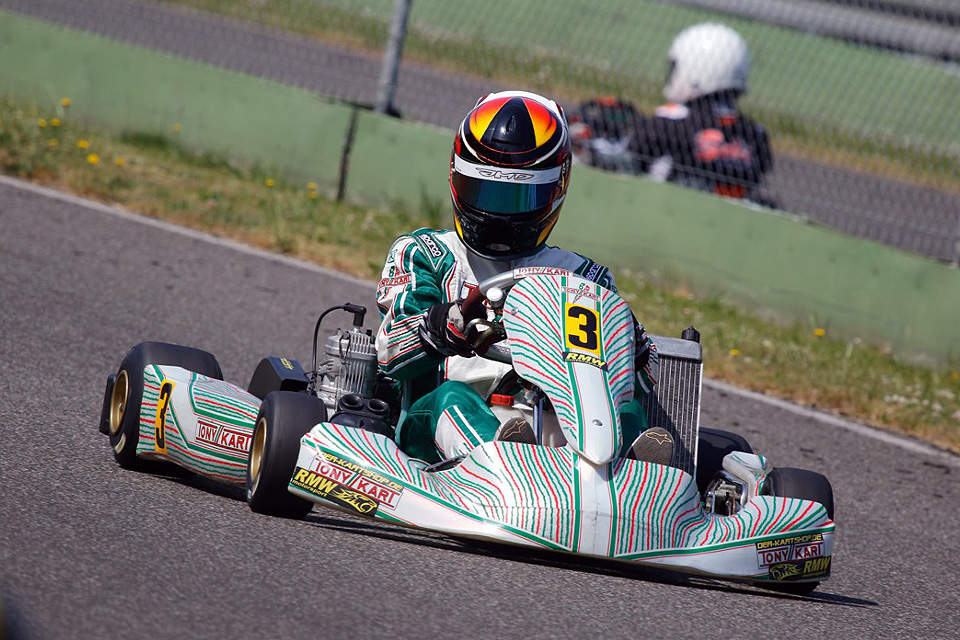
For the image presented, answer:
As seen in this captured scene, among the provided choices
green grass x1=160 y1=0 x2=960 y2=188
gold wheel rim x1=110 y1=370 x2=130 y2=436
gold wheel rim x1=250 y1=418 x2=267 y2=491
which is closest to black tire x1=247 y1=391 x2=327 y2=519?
gold wheel rim x1=250 y1=418 x2=267 y2=491

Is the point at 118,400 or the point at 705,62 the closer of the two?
the point at 118,400

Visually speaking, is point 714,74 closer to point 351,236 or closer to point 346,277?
point 351,236

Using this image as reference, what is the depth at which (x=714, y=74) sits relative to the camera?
8.17 meters

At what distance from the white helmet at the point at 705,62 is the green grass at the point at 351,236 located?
1.19 m

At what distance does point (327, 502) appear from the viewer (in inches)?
135

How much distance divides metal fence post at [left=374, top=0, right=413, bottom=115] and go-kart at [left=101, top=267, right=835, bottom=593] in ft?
14.3

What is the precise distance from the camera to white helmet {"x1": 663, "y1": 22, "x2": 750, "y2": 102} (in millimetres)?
8125

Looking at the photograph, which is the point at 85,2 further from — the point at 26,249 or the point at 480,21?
the point at 26,249

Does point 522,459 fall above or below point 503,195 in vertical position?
below

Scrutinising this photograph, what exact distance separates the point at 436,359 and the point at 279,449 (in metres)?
0.65

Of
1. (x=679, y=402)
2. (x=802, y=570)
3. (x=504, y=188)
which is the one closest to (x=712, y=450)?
(x=679, y=402)

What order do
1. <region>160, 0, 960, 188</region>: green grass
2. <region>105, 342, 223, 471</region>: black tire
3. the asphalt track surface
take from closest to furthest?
the asphalt track surface
<region>105, 342, 223, 471</region>: black tire
<region>160, 0, 960, 188</region>: green grass

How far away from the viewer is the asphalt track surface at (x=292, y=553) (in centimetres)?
283

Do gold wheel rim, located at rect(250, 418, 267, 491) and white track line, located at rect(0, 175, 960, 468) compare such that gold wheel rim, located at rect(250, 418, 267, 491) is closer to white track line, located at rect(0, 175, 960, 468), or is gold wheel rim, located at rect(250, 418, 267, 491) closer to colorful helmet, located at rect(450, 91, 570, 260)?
colorful helmet, located at rect(450, 91, 570, 260)
